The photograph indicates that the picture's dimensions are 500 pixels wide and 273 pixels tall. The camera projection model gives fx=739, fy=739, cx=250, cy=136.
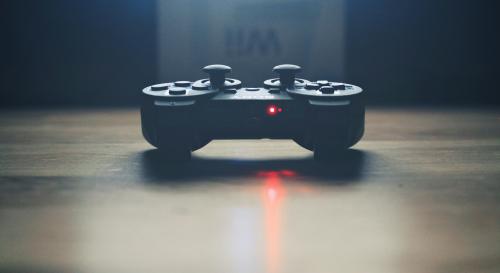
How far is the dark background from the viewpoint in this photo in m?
4.52

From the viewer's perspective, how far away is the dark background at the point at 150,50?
452 cm

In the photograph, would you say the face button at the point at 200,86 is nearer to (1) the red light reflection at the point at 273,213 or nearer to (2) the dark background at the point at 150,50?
(1) the red light reflection at the point at 273,213

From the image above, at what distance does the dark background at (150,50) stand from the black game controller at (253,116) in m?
2.01

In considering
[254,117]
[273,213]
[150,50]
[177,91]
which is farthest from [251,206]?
[150,50]

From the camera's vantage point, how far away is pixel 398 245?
1.56m

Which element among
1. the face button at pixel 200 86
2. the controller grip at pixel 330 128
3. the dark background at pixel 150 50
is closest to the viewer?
the controller grip at pixel 330 128

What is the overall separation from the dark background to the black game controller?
201 centimetres

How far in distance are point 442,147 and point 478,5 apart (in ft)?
6.65

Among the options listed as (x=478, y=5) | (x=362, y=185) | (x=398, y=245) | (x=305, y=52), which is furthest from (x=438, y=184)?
(x=478, y=5)

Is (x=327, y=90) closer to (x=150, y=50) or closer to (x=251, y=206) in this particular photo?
(x=251, y=206)

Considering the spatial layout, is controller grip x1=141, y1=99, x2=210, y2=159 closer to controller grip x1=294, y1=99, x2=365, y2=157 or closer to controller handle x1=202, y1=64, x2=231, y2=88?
controller handle x1=202, y1=64, x2=231, y2=88

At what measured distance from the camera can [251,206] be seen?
191 cm

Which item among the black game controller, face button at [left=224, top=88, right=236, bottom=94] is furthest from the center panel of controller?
face button at [left=224, top=88, right=236, bottom=94]

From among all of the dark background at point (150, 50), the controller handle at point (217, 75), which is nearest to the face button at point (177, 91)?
the controller handle at point (217, 75)
